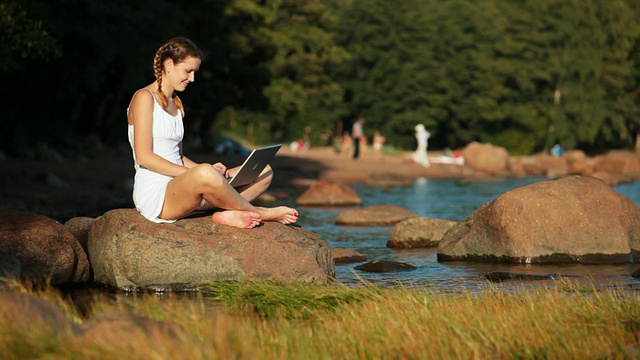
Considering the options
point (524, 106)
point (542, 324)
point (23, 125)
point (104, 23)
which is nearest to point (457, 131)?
point (524, 106)

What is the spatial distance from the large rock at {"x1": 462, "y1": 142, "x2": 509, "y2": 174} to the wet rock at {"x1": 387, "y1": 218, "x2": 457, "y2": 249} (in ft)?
103

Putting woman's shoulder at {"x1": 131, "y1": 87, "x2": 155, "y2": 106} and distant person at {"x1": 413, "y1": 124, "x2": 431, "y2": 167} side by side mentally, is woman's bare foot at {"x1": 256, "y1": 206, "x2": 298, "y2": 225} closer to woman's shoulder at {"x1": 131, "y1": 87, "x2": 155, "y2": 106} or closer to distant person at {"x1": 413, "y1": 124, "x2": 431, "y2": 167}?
woman's shoulder at {"x1": 131, "y1": 87, "x2": 155, "y2": 106}

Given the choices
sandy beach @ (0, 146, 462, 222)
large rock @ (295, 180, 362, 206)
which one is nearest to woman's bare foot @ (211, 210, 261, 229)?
sandy beach @ (0, 146, 462, 222)

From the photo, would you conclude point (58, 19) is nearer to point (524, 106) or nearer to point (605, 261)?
point (605, 261)

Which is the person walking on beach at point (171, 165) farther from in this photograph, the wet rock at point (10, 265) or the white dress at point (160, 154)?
the wet rock at point (10, 265)

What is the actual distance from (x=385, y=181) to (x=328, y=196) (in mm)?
11093

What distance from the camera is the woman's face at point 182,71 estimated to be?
861cm

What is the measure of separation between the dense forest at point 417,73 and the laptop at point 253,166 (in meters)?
25.4

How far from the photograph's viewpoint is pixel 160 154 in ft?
29.5

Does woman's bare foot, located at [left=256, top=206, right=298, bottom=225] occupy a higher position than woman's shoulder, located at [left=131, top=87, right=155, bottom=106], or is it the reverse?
woman's shoulder, located at [left=131, top=87, right=155, bottom=106]

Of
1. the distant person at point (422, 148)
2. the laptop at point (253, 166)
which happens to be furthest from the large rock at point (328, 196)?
the distant person at point (422, 148)

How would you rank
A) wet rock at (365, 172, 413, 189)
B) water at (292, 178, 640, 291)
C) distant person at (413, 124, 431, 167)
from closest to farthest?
water at (292, 178, 640, 291) → wet rock at (365, 172, 413, 189) → distant person at (413, 124, 431, 167)

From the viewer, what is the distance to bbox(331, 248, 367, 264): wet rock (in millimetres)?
12325

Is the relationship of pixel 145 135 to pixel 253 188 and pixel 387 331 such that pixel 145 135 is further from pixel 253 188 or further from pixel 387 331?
pixel 387 331
